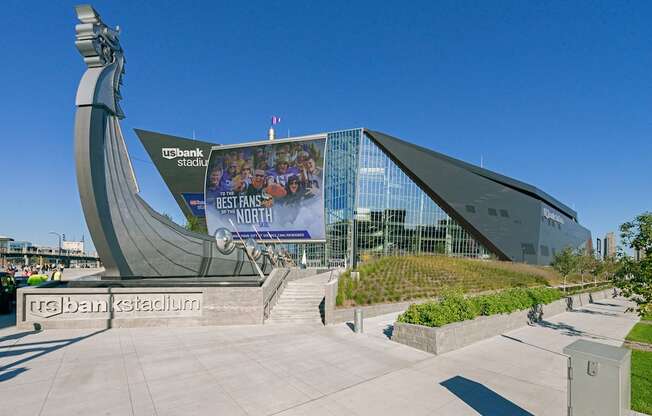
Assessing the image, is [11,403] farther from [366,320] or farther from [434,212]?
[434,212]

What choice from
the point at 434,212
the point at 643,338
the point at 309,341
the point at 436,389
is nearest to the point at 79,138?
the point at 309,341

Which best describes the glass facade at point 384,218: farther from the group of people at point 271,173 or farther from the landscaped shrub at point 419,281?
the landscaped shrub at point 419,281

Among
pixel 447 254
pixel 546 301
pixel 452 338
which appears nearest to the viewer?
pixel 452 338

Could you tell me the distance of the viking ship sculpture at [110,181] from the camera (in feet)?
49.0

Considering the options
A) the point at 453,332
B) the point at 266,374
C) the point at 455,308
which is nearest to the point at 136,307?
the point at 266,374

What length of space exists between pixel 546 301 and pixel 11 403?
20.3 m

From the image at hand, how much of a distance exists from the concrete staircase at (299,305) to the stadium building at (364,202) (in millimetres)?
30449

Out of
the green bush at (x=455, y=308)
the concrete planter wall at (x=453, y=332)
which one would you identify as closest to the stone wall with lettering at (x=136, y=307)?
the concrete planter wall at (x=453, y=332)

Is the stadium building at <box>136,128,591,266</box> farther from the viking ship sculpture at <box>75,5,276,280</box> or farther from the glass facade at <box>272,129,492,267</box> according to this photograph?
the viking ship sculpture at <box>75,5,276,280</box>

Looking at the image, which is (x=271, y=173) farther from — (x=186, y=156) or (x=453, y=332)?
(x=453, y=332)

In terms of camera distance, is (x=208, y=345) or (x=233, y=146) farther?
(x=233, y=146)

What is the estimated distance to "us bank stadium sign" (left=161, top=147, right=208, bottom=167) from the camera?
57.3 meters

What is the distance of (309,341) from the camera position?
1079cm

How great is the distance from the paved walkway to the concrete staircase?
7.23ft
